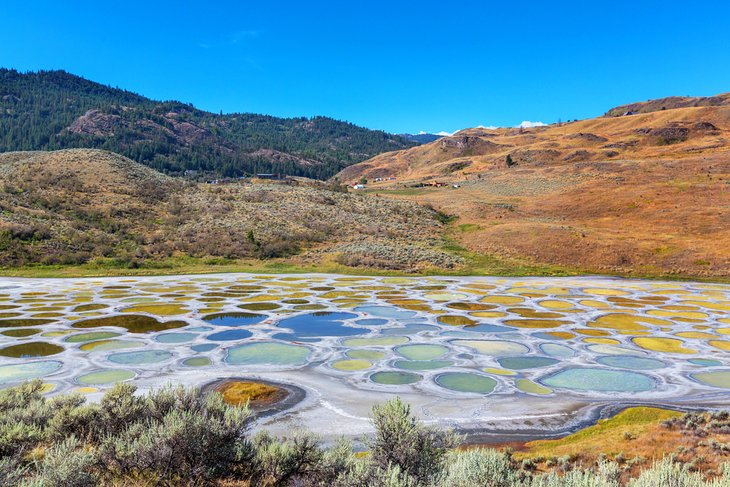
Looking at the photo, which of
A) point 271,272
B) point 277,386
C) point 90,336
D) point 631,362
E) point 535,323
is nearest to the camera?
point 277,386

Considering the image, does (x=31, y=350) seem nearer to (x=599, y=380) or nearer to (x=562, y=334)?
(x=599, y=380)

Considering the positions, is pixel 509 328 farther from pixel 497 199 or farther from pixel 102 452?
pixel 497 199

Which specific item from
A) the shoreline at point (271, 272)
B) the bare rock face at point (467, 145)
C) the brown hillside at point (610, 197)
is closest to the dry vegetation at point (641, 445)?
the shoreline at point (271, 272)

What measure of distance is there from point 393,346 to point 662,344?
11971 millimetres

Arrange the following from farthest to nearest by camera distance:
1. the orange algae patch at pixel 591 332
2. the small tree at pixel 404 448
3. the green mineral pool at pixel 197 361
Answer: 1. the orange algae patch at pixel 591 332
2. the green mineral pool at pixel 197 361
3. the small tree at pixel 404 448

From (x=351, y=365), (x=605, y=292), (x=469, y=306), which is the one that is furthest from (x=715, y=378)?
(x=605, y=292)

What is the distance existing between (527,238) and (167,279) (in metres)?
37.5

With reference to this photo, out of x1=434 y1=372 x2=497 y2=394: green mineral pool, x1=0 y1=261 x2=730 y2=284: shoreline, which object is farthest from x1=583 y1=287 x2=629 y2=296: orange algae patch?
x1=434 y1=372 x2=497 y2=394: green mineral pool

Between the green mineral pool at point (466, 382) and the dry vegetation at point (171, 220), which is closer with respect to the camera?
the green mineral pool at point (466, 382)

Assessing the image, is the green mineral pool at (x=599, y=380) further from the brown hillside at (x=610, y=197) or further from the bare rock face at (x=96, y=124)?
the bare rock face at (x=96, y=124)

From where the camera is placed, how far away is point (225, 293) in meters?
33.3

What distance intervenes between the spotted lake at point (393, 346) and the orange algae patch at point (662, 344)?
9 centimetres

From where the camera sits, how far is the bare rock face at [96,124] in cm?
18450

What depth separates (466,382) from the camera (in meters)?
16.0
